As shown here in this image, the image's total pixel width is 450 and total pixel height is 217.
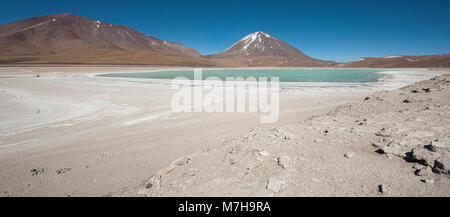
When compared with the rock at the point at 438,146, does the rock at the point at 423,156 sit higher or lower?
lower

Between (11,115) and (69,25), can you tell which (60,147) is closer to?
(11,115)

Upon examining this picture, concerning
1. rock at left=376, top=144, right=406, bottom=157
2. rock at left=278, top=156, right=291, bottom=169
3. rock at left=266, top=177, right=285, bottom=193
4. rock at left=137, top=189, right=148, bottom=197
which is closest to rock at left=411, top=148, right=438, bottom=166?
rock at left=376, top=144, right=406, bottom=157

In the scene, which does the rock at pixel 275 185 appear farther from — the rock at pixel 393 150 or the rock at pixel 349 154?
the rock at pixel 393 150

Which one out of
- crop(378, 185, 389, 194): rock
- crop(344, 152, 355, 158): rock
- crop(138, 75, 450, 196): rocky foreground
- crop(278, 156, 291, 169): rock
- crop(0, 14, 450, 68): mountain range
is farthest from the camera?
crop(0, 14, 450, 68): mountain range

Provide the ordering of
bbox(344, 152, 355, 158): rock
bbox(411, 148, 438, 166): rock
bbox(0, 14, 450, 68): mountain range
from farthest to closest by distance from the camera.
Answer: bbox(0, 14, 450, 68): mountain range
bbox(344, 152, 355, 158): rock
bbox(411, 148, 438, 166): rock

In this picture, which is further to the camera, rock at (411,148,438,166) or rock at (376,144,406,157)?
rock at (376,144,406,157)

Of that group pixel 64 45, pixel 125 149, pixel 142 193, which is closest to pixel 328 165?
pixel 142 193

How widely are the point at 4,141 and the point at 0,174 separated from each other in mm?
2406

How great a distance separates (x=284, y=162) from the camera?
316 cm

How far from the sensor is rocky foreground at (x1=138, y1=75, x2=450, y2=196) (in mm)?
2557

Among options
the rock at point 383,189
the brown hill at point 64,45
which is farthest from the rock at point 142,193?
the brown hill at point 64,45

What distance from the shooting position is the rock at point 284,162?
10.2 feet

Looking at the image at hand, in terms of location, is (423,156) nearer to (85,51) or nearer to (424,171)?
(424,171)

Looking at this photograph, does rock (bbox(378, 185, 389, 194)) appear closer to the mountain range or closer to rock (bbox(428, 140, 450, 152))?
rock (bbox(428, 140, 450, 152))
